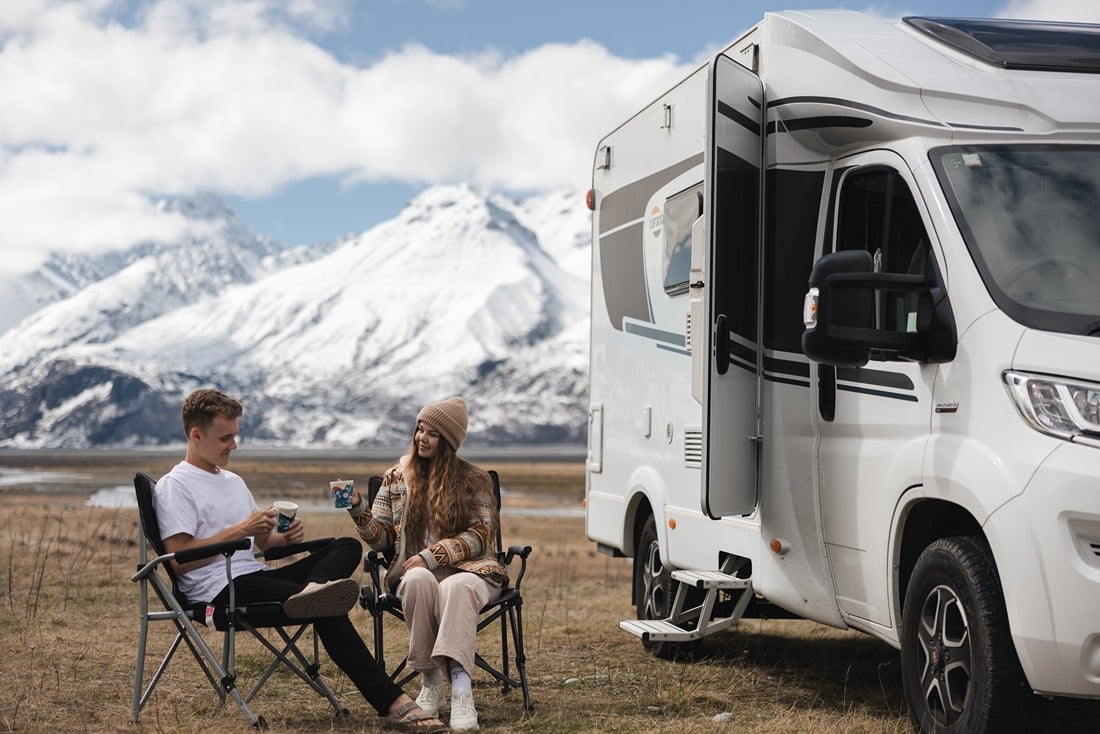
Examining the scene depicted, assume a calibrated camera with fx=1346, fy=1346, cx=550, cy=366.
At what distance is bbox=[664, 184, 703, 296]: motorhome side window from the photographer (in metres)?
7.45

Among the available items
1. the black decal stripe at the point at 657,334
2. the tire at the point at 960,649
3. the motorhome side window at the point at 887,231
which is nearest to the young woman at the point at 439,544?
the black decal stripe at the point at 657,334

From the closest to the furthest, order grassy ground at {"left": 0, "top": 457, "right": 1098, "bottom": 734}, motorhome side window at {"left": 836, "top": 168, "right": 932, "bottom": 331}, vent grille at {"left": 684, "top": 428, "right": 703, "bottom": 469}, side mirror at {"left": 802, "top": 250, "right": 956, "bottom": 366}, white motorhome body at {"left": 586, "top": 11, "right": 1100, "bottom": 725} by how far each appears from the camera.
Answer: white motorhome body at {"left": 586, "top": 11, "right": 1100, "bottom": 725}, side mirror at {"left": 802, "top": 250, "right": 956, "bottom": 366}, motorhome side window at {"left": 836, "top": 168, "right": 932, "bottom": 331}, grassy ground at {"left": 0, "top": 457, "right": 1098, "bottom": 734}, vent grille at {"left": 684, "top": 428, "right": 703, "bottom": 469}

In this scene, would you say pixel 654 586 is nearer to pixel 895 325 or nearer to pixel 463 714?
pixel 463 714

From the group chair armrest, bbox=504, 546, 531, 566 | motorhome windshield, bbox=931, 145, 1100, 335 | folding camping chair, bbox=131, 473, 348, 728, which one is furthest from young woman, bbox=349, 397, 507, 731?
motorhome windshield, bbox=931, 145, 1100, 335

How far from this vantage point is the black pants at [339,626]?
6137 mm

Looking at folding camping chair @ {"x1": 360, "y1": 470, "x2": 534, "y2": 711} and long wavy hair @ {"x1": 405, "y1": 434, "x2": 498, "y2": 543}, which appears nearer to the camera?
folding camping chair @ {"x1": 360, "y1": 470, "x2": 534, "y2": 711}

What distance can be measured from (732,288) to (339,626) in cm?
A: 244

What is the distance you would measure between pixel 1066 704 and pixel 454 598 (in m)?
2.71

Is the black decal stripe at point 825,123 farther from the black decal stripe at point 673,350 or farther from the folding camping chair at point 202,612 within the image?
the folding camping chair at point 202,612

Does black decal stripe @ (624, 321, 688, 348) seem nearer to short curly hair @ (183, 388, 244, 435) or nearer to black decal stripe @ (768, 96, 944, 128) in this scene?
black decal stripe @ (768, 96, 944, 128)

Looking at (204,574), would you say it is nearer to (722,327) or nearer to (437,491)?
(437,491)

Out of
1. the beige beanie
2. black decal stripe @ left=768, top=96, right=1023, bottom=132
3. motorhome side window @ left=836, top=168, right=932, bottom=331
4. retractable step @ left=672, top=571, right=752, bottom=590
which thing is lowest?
retractable step @ left=672, top=571, right=752, bottom=590

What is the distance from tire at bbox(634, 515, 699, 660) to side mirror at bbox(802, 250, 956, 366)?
10.5ft

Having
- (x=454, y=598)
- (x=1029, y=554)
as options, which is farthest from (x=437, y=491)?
(x=1029, y=554)
